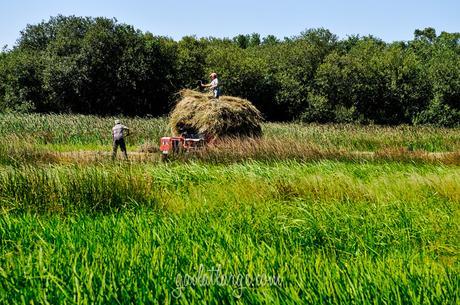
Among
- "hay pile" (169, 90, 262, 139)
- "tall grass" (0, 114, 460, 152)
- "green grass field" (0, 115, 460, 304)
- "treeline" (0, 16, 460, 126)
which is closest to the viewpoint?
"green grass field" (0, 115, 460, 304)

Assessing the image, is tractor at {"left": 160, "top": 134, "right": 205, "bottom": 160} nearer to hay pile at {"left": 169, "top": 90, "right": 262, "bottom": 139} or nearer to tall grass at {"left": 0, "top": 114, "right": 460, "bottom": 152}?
hay pile at {"left": 169, "top": 90, "right": 262, "bottom": 139}

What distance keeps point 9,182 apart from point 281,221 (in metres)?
3.94

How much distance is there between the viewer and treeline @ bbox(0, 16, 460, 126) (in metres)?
40.3

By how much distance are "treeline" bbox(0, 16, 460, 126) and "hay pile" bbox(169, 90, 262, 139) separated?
2522cm

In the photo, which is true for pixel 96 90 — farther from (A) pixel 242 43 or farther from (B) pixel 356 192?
(A) pixel 242 43

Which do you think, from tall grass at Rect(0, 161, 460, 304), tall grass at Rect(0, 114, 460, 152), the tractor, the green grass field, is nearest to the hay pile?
the tractor

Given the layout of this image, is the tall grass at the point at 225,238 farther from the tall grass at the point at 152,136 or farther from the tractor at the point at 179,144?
the tall grass at the point at 152,136

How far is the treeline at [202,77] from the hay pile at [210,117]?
25.2 metres

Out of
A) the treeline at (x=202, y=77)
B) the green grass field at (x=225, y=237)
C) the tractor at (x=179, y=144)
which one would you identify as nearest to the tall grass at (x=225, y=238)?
the green grass field at (x=225, y=237)

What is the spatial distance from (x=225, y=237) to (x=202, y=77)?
139ft

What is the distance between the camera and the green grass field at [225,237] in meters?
3.05

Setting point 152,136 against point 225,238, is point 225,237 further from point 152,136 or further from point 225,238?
point 152,136

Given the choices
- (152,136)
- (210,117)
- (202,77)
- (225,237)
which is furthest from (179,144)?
(202,77)

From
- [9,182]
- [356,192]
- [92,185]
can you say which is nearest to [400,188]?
[356,192]
